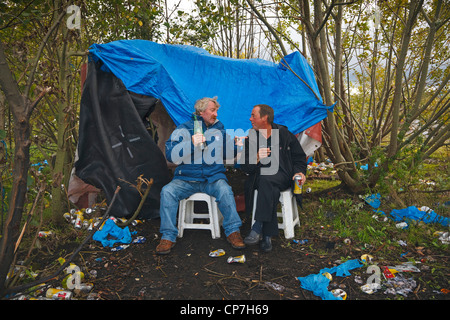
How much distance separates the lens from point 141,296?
88.7 inches

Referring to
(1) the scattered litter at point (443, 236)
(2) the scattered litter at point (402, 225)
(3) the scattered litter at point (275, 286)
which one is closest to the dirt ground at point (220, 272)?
(3) the scattered litter at point (275, 286)

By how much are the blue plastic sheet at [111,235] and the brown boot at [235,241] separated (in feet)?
3.06

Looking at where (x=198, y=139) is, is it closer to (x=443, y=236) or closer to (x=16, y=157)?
(x=16, y=157)

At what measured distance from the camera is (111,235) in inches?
127

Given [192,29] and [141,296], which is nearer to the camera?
[141,296]

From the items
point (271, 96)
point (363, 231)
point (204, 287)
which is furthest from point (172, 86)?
point (363, 231)

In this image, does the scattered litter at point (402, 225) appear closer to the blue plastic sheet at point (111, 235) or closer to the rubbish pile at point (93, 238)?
the rubbish pile at point (93, 238)

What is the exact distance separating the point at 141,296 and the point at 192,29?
14.1ft

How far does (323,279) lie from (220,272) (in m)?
0.75

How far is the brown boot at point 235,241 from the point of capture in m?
2.96
